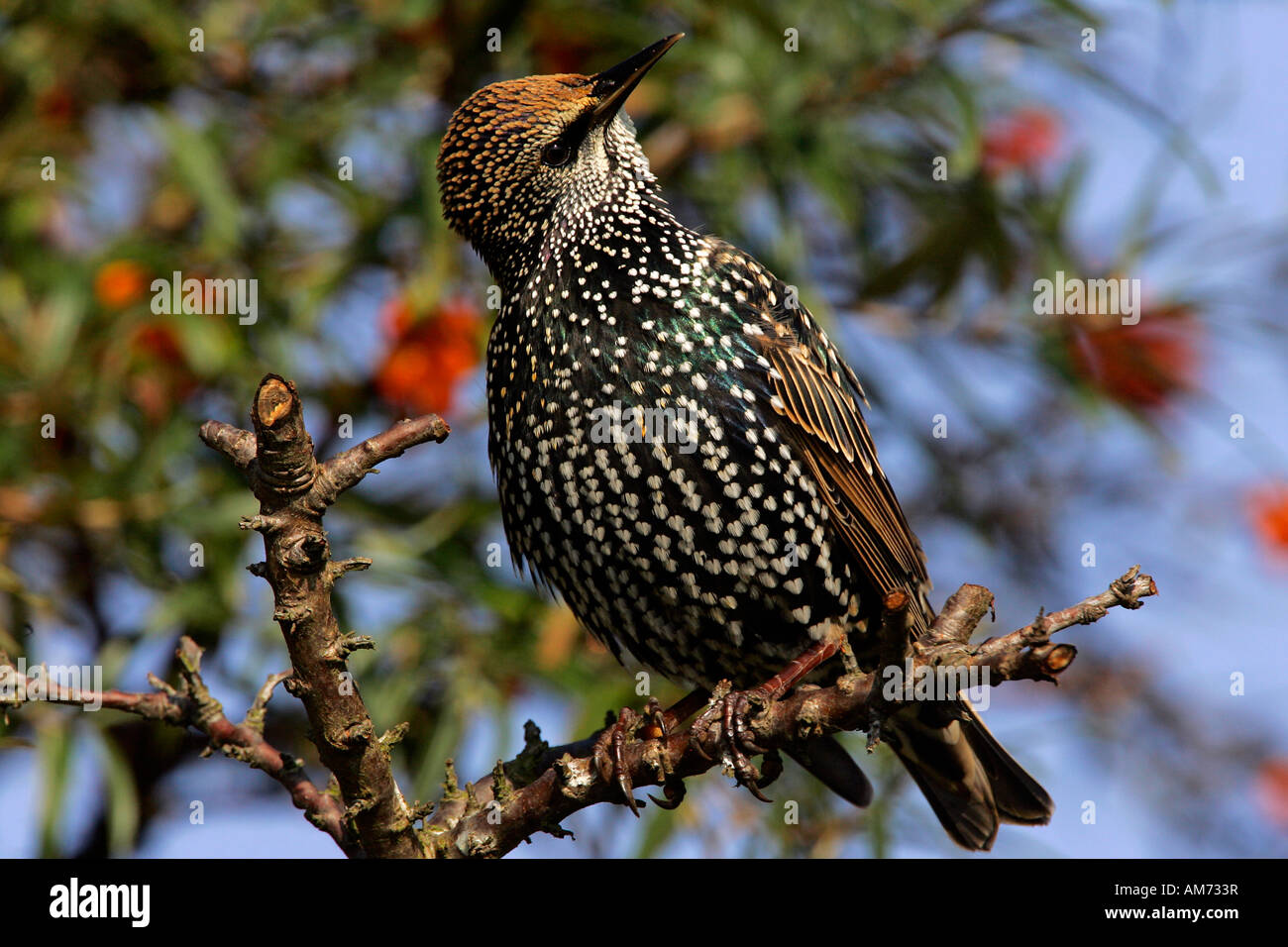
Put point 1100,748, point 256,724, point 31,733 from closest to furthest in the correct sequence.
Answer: point 256,724 → point 31,733 → point 1100,748

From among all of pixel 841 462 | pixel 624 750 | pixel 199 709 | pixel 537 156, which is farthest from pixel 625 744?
pixel 537 156

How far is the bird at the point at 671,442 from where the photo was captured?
11.6 feet

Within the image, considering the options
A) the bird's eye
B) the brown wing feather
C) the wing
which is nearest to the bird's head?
the bird's eye

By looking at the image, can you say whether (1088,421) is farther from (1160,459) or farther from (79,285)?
(79,285)

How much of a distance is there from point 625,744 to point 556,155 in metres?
1.68

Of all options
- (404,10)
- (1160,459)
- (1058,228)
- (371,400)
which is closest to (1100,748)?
(1160,459)

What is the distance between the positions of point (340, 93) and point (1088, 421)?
10.2 ft

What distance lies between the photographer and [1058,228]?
18.5ft

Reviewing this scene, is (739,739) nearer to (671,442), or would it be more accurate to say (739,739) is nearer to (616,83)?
(671,442)

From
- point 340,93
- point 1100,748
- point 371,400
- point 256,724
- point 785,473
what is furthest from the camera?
point 1100,748

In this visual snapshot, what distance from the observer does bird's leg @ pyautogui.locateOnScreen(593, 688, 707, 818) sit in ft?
9.82

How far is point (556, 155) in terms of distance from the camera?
3.95 m

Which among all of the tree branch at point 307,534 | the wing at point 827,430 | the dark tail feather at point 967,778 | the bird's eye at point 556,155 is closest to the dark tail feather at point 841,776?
the dark tail feather at point 967,778

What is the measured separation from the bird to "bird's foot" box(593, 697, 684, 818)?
218 mm
